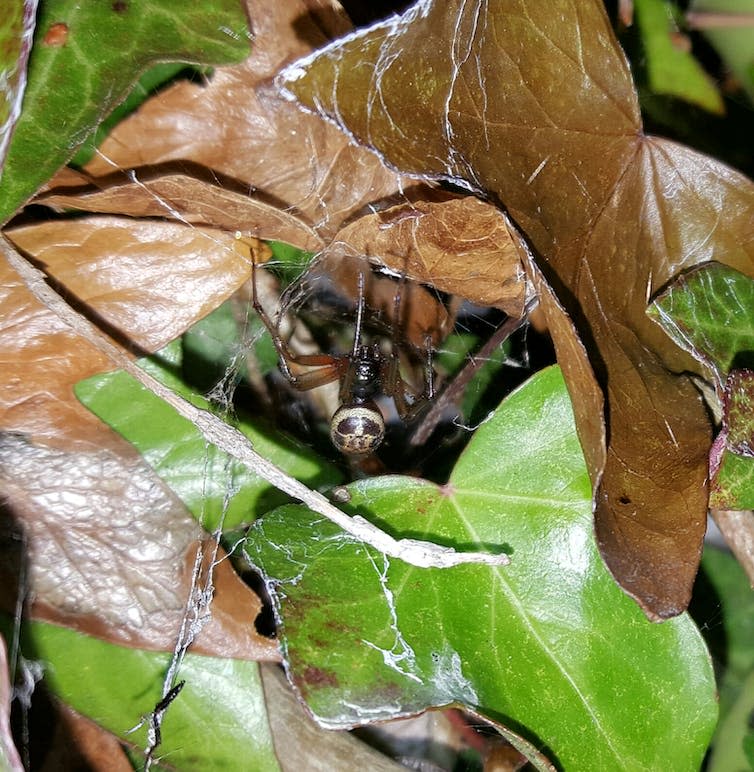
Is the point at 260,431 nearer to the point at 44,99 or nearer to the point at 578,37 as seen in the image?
the point at 44,99

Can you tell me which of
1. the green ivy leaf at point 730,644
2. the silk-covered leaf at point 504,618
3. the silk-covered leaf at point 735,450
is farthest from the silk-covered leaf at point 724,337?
the green ivy leaf at point 730,644

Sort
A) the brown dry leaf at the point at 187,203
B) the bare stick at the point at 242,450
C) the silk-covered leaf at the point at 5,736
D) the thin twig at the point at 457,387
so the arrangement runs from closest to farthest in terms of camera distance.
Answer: the silk-covered leaf at the point at 5,736 → the bare stick at the point at 242,450 → the brown dry leaf at the point at 187,203 → the thin twig at the point at 457,387

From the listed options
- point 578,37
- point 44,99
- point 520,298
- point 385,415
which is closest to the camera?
point 578,37

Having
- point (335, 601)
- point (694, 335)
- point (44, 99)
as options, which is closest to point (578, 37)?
point (694, 335)

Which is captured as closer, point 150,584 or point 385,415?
point 150,584

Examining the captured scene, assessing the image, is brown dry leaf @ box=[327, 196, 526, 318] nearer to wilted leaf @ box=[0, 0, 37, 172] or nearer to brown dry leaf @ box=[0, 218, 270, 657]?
brown dry leaf @ box=[0, 218, 270, 657]

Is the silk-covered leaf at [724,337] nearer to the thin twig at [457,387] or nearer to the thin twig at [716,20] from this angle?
the thin twig at [457,387]

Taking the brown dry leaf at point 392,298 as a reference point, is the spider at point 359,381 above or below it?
below

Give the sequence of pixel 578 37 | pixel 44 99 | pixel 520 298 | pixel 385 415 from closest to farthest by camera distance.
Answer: pixel 578 37 < pixel 44 99 < pixel 520 298 < pixel 385 415
